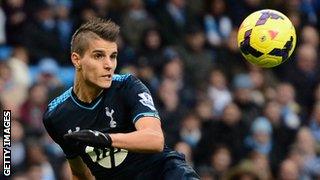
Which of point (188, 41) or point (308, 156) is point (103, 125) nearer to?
point (308, 156)

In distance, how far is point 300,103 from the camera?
1538cm

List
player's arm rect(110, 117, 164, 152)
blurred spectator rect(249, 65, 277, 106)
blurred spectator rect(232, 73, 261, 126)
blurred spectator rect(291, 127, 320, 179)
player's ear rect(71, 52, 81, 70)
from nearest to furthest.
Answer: player's arm rect(110, 117, 164, 152)
player's ear rect(71, 52, 81, 70)
blurred spectator rect(291, 127, 320, 179)
blurred spectator rect(232, 73, 261, 126)
blurred spectator rect(249, 65, 277, 106)

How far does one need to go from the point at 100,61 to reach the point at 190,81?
7.86 metres

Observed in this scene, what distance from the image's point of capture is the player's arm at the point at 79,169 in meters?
7.82

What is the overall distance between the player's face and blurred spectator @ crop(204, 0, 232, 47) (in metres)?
9.17

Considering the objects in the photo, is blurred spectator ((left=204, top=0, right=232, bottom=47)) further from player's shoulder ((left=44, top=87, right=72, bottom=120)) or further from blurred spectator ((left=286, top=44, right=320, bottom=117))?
player's shoulder ((left=44, top=87, right=72, bottom=120))

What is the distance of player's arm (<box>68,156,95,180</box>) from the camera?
782 centimetres

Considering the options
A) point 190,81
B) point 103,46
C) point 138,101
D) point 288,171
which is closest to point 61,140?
point 138,101

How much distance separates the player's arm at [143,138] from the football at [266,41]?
1787 mm

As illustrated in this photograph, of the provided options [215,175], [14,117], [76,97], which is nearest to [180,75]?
[215,175]

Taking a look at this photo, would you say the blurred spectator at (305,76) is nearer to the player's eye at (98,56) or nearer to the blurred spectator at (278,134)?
the blurred spectator at (278,134)

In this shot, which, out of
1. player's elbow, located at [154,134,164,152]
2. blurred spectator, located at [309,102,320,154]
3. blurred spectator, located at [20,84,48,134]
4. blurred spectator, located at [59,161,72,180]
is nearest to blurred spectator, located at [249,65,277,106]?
blurred spectator, located at [309,102,320,154]

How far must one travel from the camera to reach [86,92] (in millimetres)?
7566

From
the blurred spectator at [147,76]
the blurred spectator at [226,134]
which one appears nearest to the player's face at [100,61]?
the blurred spectator at [226,134]
